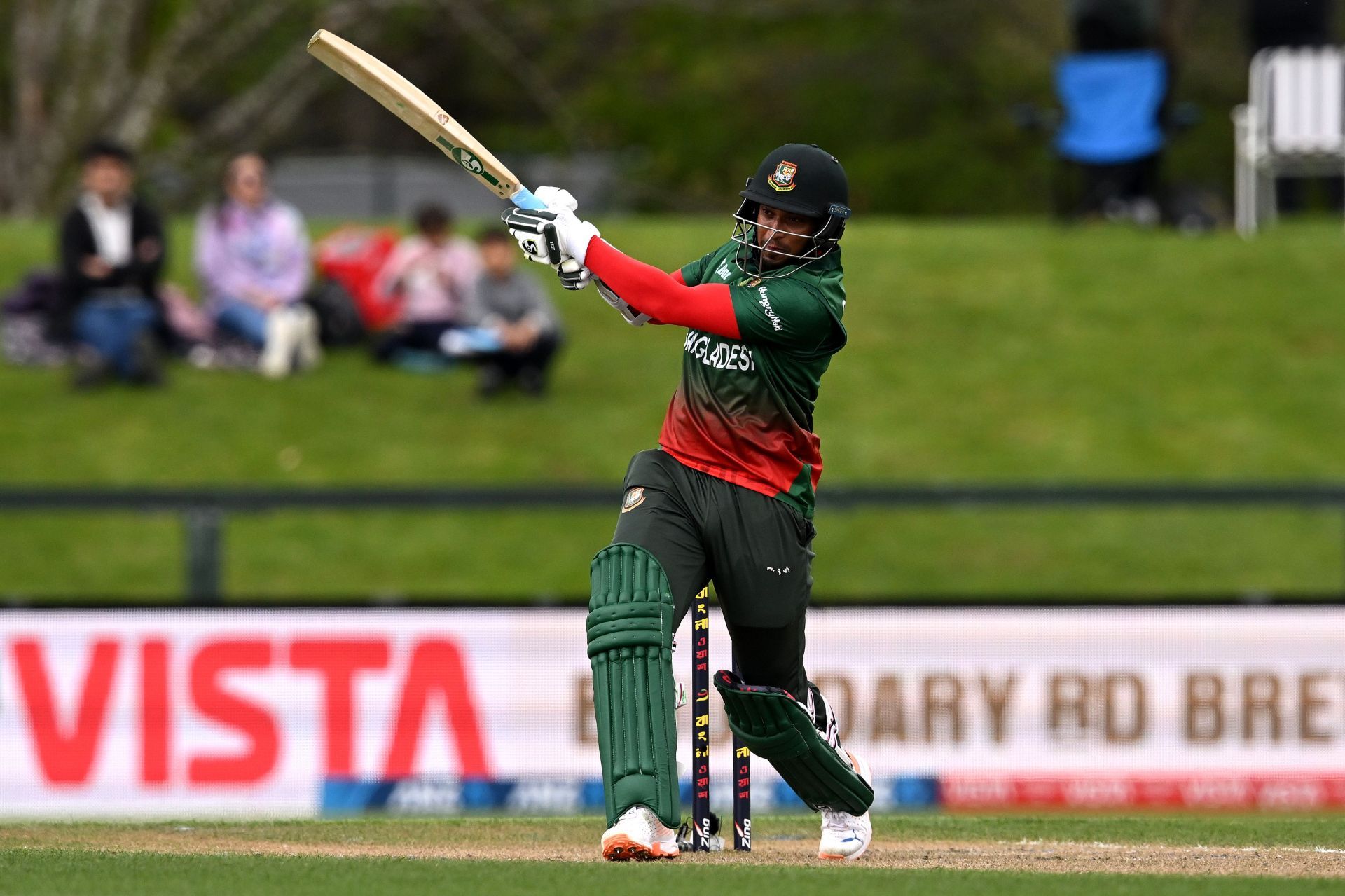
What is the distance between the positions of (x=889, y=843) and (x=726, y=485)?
1.67 m

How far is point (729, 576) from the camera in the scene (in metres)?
6.13

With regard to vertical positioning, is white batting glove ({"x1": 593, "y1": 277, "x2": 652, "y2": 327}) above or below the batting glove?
below

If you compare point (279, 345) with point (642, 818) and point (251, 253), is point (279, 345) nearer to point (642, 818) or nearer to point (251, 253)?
point (251, 253)

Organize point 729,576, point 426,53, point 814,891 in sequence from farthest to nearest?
1. point 426,53
2. point 729,576
3. point 814,891

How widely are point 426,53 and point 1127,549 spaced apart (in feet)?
60.7

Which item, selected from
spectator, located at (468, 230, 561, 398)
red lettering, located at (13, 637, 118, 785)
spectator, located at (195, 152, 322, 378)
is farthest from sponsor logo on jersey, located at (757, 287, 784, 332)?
spectator, located at (195, 152, 322, 378)

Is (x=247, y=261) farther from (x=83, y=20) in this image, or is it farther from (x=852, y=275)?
(x=83, y=20)

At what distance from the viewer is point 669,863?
5797mm

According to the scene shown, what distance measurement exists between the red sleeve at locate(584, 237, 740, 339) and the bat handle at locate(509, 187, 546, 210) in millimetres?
332

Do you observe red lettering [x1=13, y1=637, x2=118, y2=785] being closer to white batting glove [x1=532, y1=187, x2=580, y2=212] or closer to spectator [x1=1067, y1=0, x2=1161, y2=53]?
white batting glove [x1=532, y1=187, x2=580, y2=212]

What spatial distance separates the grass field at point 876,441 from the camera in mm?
13227

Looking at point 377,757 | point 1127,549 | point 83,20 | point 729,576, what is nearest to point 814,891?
point 729,576

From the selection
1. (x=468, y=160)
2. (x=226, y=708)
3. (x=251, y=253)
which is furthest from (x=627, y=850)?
(x=251, y=253)

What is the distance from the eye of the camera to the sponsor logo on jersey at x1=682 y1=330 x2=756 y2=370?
19.9ft
